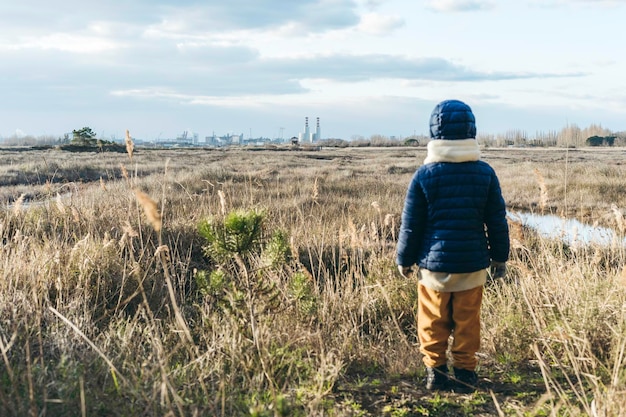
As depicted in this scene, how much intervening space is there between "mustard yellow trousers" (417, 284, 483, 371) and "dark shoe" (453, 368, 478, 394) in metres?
0.03

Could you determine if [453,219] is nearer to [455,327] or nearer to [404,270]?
[404,270]

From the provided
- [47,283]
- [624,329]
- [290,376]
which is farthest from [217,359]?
[624,329]

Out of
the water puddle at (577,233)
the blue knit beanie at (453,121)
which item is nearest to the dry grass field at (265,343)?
the water puddle at (577,233)

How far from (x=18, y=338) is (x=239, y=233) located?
5.17ft

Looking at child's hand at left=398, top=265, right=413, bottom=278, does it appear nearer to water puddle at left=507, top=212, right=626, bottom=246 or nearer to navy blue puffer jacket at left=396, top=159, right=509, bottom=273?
navy blue puffer jacket at left=396, top=159, right=509, bottom=273

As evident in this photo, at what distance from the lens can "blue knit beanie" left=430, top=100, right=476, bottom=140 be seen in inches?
139

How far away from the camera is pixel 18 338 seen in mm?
3729

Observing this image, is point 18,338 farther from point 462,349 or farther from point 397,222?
point 397,222

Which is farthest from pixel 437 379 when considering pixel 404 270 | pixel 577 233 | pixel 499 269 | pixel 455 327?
pixel 577 233

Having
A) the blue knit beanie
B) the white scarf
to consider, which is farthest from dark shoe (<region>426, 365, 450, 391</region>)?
the blue knit beanie

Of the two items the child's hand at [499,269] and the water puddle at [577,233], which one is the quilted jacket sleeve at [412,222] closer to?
the child's hand at [499,269]

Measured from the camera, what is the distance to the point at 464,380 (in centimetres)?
359

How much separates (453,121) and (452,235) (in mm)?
679

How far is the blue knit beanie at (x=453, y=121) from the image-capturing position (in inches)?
139
